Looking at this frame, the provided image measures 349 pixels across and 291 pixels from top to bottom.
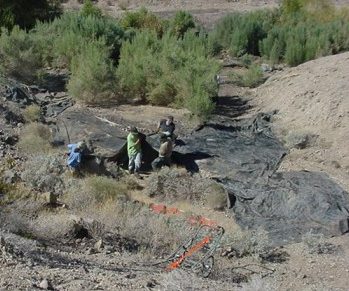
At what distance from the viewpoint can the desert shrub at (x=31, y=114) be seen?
1593 centimetres

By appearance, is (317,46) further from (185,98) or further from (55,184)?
(55,184)

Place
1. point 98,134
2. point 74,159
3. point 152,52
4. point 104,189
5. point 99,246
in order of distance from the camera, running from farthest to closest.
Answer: point 152,52, point 98,134, point 74,159, point 104,189, point 99,246

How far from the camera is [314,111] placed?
16297 mm

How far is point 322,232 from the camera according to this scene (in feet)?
37.6

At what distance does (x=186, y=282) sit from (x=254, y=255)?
3.26 metres

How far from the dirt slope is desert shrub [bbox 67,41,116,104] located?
375 cm

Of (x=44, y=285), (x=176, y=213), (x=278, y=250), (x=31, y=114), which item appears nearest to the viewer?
(x=44, y=285)

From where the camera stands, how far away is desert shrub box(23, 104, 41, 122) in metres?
15.9

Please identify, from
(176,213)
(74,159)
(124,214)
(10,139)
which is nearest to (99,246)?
(124,214)

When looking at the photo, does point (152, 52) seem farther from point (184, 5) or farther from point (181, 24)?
point (184, 5)

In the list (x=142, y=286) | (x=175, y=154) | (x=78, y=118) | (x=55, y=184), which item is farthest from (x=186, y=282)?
(x=78, y=118)

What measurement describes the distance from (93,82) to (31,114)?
2.27 meters

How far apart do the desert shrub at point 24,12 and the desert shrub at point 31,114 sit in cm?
801

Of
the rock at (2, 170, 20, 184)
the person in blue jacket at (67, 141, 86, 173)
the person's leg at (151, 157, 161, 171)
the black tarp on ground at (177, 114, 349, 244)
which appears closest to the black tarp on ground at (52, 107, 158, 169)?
the person's leg at (151, 157, 161, 171)
